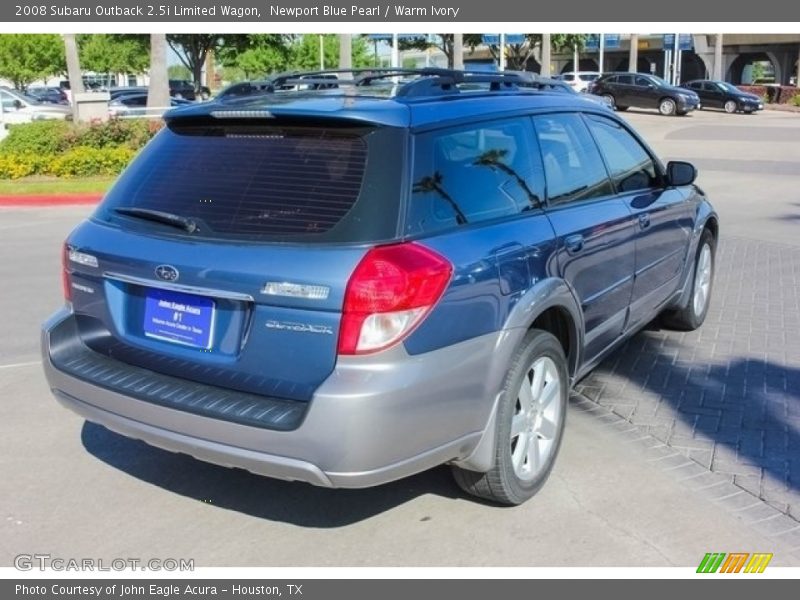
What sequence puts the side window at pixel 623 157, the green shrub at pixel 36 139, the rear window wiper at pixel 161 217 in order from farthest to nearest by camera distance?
the green shrub at pixel 36 139
the side window at pixel 623 157
the rear window wiper at pixel 161 217

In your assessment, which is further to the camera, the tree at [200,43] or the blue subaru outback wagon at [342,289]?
the tree at [200,43]

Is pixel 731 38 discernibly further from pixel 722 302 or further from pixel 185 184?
pixel 185 184

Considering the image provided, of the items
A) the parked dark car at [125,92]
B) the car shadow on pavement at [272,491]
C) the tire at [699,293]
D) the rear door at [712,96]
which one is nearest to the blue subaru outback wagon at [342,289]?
the car shadow on pavement at [272,491]

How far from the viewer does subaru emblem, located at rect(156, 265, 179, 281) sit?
3410mm

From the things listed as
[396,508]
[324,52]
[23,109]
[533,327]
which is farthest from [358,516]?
[324,52]

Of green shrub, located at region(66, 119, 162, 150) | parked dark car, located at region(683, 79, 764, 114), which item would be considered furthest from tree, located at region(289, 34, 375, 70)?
green shrub, located at region(66, 119, 162, 150)

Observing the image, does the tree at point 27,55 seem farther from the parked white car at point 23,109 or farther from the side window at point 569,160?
the side window at point 569,160

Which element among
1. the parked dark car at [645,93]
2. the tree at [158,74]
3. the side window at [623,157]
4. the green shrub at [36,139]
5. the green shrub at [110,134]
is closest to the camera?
the side window at [623,157]

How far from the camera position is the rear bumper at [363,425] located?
3.09 meters

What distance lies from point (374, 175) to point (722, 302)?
512cm

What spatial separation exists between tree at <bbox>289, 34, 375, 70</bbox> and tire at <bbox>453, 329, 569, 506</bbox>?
202 feet

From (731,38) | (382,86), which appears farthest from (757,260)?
(731,38)

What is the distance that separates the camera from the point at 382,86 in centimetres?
405

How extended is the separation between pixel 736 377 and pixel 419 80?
Result: 120 inches
